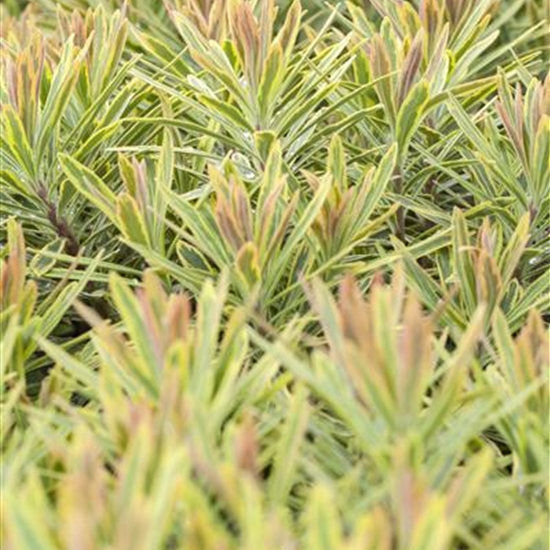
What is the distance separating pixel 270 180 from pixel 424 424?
43 centimetres

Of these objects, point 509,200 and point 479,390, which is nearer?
point 479,390

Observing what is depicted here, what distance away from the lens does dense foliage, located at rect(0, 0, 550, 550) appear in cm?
83

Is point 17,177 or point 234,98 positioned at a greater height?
point 234,98

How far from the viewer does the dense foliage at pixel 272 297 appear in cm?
83

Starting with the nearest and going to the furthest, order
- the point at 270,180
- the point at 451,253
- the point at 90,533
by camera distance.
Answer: the point at 90,533
the point at 270,180
the point at 451,253

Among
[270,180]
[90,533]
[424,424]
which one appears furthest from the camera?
[270,180]

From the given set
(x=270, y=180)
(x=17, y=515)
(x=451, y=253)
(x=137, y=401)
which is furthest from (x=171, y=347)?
(x=451, y=253)

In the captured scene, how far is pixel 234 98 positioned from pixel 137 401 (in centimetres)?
60

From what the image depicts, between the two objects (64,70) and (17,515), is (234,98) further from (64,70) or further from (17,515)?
(17,515)

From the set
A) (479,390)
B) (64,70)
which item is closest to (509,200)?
(479,390)

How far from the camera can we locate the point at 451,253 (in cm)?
135

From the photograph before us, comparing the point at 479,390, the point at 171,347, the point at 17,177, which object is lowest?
the point at 17,177

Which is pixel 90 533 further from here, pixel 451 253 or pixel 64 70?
pixel 64 70

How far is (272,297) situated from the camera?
A: 1.25 m
